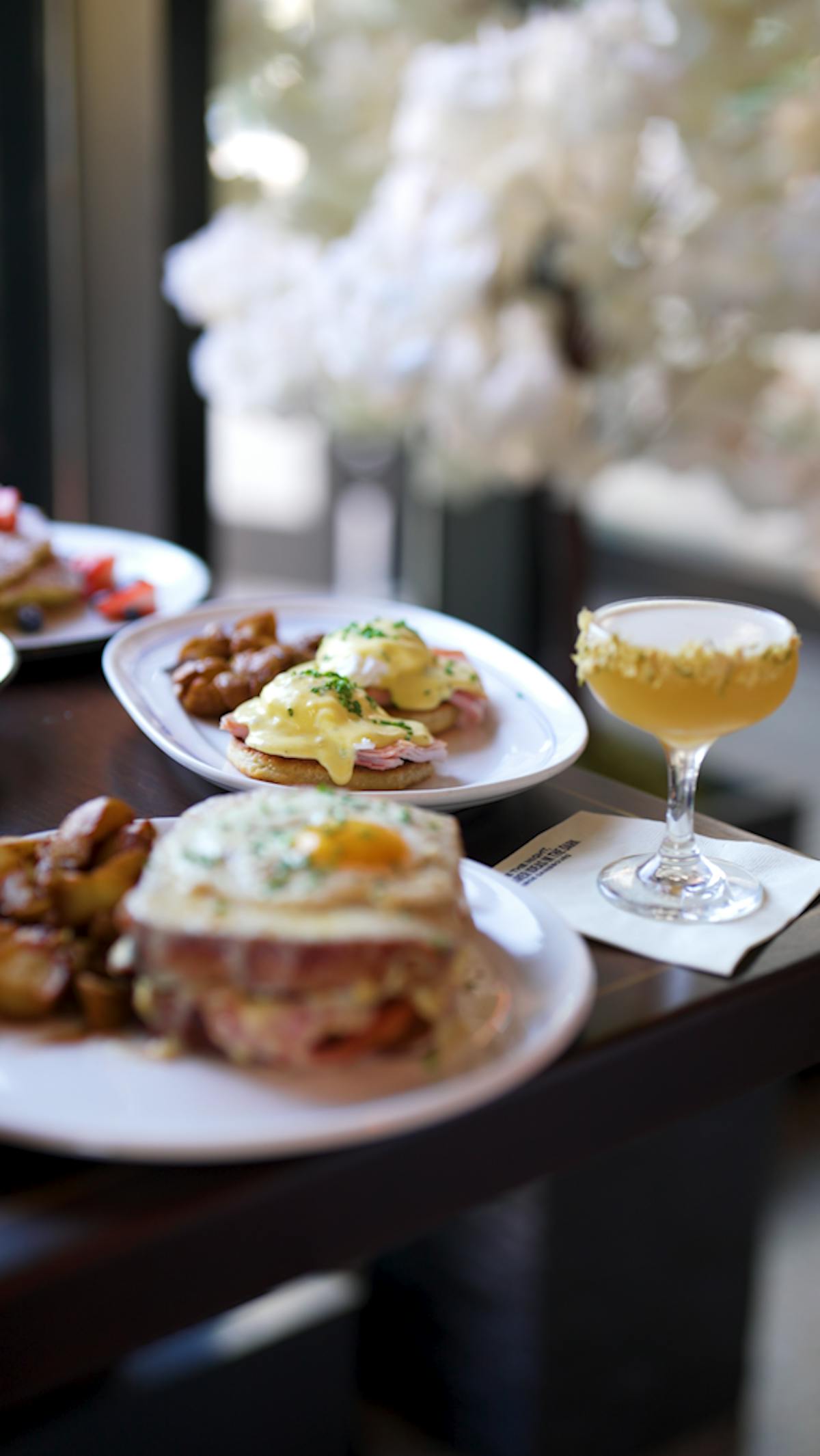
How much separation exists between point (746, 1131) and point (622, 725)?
1427mm

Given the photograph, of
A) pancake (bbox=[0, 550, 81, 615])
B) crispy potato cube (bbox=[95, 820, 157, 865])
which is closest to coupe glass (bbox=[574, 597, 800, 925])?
crispy potato cube (bbox=[95, 820, 157, 865])

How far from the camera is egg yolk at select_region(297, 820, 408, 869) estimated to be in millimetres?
810

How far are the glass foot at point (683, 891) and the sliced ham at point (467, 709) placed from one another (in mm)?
295

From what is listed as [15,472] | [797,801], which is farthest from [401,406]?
[15,472]

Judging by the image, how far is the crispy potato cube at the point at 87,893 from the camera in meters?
0.90

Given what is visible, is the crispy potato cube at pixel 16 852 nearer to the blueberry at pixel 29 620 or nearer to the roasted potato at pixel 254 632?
the roasted potato at pixel 254 632

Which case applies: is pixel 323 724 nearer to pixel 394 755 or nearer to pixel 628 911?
pixel 394 755

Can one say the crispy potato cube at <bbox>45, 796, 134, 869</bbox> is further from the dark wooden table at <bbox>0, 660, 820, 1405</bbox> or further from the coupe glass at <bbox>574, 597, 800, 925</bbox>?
the coupe glass at <bbox>574, 597, 800, 925</bbox>

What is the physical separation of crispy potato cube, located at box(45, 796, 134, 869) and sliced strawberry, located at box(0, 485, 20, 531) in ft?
3.12

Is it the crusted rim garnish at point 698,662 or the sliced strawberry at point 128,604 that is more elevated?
the crusted rim garnish at point 698,662

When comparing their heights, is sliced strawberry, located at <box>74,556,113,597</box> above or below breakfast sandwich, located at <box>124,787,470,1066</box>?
below

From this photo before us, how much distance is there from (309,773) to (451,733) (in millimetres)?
222

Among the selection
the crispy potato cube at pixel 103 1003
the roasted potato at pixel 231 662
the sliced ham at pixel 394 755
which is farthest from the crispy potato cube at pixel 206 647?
the crispy potato cube at pixel 103 1003

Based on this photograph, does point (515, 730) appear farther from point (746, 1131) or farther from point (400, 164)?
point (400, 164)
